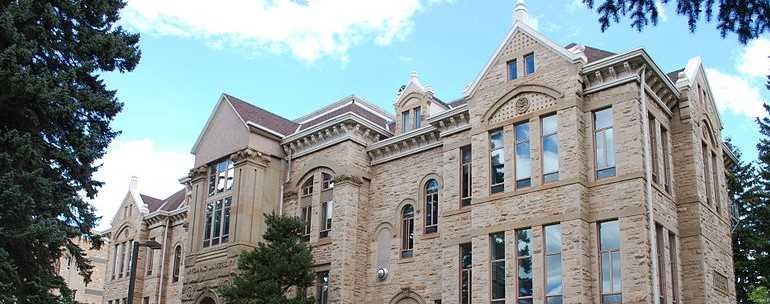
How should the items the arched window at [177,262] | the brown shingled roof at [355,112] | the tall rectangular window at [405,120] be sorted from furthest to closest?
1. the arched window at [177,262]
2. the brown shingled roof at [355,112]
3. the tall rectangular window at [405,120]

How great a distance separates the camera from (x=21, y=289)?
1800 cm

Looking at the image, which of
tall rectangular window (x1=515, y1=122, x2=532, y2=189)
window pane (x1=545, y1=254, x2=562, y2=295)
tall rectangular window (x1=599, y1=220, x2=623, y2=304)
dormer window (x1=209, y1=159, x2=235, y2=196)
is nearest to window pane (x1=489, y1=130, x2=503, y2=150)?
tall rectangular window (x1=515, y1=122, x2=532, y2=189)

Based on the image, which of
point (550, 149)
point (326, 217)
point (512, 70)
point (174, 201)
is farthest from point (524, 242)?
point (174, 201)

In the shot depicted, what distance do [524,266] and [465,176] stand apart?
4581 millimetres

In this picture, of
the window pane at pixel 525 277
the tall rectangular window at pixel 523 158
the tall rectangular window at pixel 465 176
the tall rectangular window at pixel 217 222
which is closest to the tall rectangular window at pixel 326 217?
the tall rectangular window at pixel 217 222

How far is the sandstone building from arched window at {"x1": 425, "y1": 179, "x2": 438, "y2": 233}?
0.18ft

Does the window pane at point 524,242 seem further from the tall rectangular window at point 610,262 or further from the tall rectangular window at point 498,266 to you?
the tall rectangular window at point 610,262

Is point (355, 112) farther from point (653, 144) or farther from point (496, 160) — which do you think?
point (653, 144)

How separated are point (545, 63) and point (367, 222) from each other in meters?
9.20

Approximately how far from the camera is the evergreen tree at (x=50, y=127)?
688 inches

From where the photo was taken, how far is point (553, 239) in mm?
22469

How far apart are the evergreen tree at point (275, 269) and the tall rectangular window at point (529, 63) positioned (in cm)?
877

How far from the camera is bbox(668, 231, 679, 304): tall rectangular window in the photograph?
22.4 metres

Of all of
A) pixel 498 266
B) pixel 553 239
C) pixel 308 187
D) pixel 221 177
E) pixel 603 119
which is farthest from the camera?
pixel 221 177
